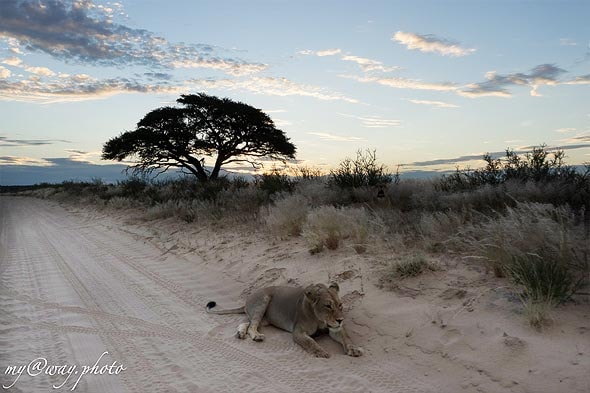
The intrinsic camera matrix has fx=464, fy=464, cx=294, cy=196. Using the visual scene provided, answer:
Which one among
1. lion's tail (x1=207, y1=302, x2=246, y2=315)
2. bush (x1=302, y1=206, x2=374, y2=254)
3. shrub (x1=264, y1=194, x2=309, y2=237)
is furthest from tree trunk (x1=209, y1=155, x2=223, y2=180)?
lion's tail (x1=207, y1=302, x2=246, y2=315)

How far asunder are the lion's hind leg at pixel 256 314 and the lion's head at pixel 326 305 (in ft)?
2.68

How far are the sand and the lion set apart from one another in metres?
0.13

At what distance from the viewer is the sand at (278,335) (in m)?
4.40

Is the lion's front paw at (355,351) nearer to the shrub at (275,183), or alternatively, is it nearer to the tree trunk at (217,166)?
the shrub at (275,183)

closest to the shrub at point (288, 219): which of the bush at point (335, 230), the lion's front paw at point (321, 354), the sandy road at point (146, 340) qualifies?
the bush at point (335, 230)

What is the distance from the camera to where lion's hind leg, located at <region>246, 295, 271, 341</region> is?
557 centimetres

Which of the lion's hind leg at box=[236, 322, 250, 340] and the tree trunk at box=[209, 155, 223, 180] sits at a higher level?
the tree trunk at box=[209, 155, 223, 180]

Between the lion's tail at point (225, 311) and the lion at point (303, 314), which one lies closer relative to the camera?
the lion at point (303, 314)

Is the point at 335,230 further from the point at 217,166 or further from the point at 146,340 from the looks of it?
the point at 217,166

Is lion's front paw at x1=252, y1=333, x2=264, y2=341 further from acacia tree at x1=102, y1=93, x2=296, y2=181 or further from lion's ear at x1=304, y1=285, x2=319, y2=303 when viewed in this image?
acacia tree at x1=102, y1=93, x2=296, y2=181

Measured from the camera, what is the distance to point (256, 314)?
5.92 meters

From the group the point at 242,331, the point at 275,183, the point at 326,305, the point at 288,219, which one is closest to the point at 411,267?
the point at 326,305

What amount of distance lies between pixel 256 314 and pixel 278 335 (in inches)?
16.2

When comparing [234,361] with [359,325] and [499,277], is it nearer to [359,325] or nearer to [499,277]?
[359,325]
